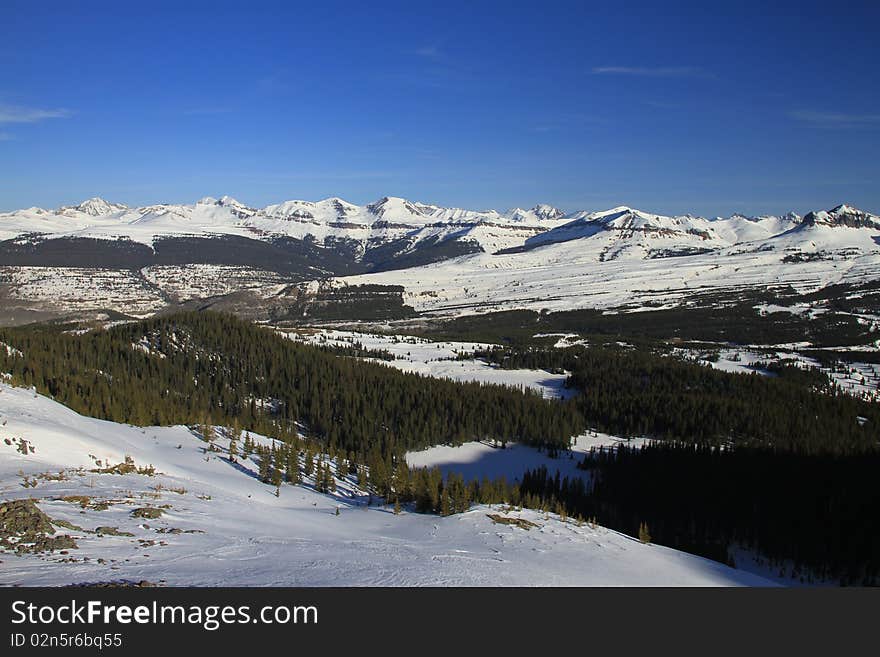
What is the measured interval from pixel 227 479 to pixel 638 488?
3555 centimetres

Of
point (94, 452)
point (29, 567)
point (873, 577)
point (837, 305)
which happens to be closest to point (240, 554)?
point (29, 567)

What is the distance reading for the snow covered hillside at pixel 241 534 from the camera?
1370 cm

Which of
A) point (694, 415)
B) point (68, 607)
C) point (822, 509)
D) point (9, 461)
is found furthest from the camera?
point (694, 415)

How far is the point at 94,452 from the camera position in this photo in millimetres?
28547

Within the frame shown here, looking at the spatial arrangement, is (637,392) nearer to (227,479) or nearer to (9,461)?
(227,479)

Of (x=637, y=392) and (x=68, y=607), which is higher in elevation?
(x=68, y=607)

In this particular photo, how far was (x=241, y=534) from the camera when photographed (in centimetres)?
1898

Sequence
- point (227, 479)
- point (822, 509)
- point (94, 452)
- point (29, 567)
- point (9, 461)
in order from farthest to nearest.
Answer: point (822, 509) → point (227, 479) → point (94, 452) → point (9, 461) → point (29, 567)

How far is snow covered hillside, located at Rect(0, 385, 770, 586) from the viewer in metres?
13.7

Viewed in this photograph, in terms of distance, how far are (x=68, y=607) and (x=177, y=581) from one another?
253 cm

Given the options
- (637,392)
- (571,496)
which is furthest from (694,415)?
(571,496)

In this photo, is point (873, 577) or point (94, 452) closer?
point (94, 452)

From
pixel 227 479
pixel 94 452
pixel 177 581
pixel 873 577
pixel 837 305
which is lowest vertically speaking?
pixel 873 577

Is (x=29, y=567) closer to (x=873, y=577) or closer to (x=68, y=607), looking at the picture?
(x=68, y=607)
